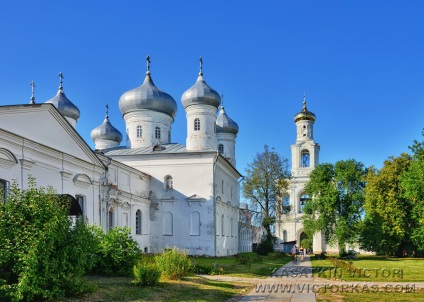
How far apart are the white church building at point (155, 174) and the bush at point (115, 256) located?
5.28 m

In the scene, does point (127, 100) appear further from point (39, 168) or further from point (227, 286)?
point (227, 286)

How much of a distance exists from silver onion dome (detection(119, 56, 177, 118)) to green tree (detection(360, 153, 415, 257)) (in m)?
18.3

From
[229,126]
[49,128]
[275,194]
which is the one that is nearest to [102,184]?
[49,128]

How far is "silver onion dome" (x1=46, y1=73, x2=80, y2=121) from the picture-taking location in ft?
114

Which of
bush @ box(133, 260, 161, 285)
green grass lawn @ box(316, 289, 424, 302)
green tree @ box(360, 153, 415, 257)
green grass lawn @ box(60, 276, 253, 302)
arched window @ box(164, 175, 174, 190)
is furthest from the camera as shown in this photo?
green tree @ box(360, 153, 415, 257)

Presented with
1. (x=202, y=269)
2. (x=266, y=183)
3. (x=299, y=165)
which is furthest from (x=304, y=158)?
(x=202, y=269)

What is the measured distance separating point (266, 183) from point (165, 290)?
2679 centimetres

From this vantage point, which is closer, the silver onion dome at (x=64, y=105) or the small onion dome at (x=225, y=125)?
the silver onion dome at (x=64, y=105)

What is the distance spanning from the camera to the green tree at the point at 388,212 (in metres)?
36.9

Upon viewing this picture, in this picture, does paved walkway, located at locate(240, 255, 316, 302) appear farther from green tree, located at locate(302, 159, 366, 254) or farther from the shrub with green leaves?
green tree, located at locate(302, 159, 366, 254)

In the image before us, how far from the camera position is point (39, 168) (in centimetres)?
1866

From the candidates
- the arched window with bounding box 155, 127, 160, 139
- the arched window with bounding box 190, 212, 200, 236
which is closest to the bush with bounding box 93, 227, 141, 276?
the arched window with bounding box 190, 212, 200, 236

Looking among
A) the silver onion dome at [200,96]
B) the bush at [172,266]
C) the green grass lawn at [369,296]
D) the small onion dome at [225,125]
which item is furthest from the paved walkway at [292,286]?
the small onion dome at [225,125]

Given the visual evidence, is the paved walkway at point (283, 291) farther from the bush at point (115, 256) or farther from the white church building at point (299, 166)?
the white church building at point (299, 166)
